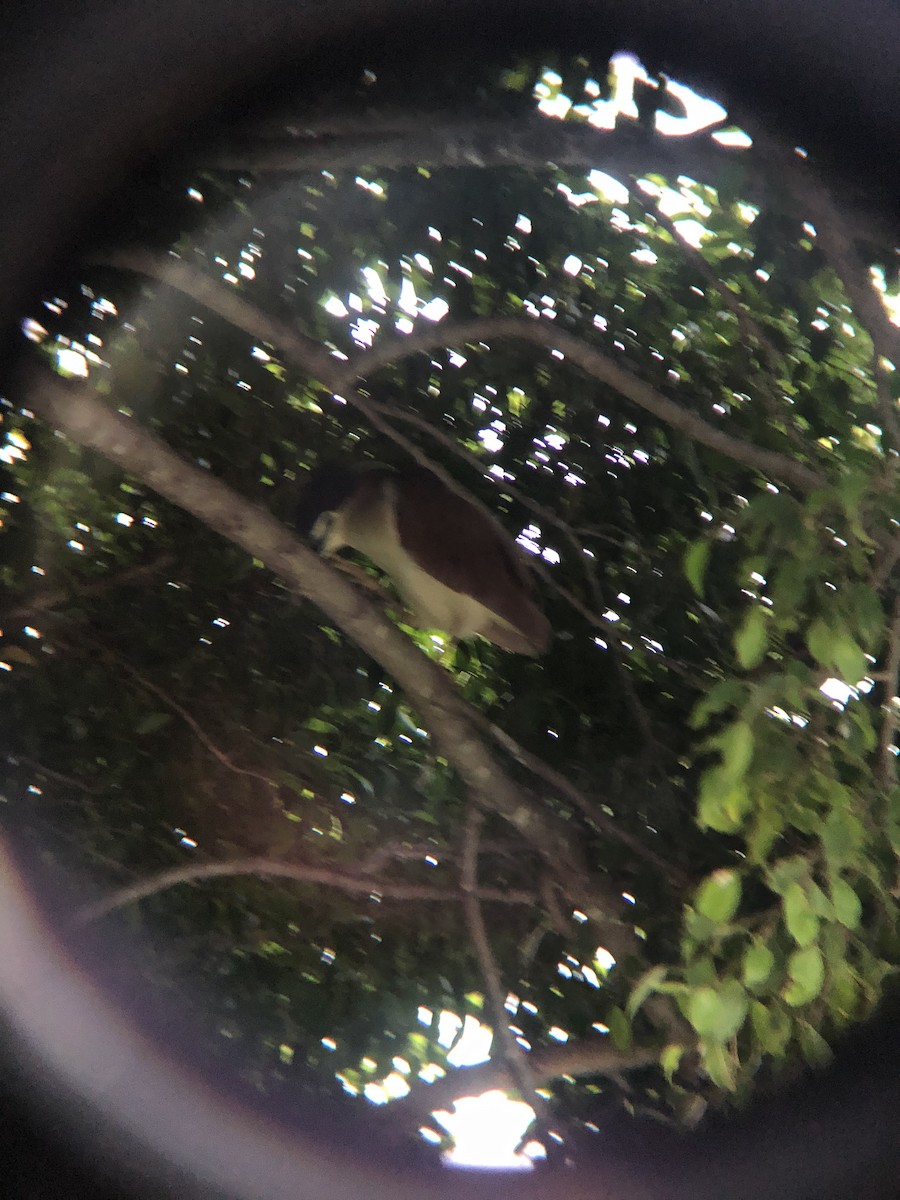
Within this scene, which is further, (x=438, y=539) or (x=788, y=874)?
(x=438, y=539)

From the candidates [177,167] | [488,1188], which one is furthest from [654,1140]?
[177,167]

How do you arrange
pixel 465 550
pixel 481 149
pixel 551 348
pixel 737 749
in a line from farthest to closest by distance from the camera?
1. pixel 465 550
2. pixel 551 348
3. pixel 481 149
4. pixel 737 749

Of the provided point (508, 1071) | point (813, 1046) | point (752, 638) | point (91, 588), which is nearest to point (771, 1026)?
point (813, 1046)

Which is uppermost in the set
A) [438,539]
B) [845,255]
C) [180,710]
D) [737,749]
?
[845,255]

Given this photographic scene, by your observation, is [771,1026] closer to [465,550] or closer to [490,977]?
[490,977]

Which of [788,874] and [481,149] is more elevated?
[481,149]

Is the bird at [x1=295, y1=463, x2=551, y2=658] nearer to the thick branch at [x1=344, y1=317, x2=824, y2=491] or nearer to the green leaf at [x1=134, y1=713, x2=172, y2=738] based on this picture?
the thick branch at [x1=344, y1=317, x2=824, y2=491]

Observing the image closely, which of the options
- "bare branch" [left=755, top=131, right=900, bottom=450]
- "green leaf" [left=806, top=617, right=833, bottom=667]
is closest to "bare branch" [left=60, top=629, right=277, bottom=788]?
→ "green leaf" [left=806, top=617, right=833, bottom=667]
